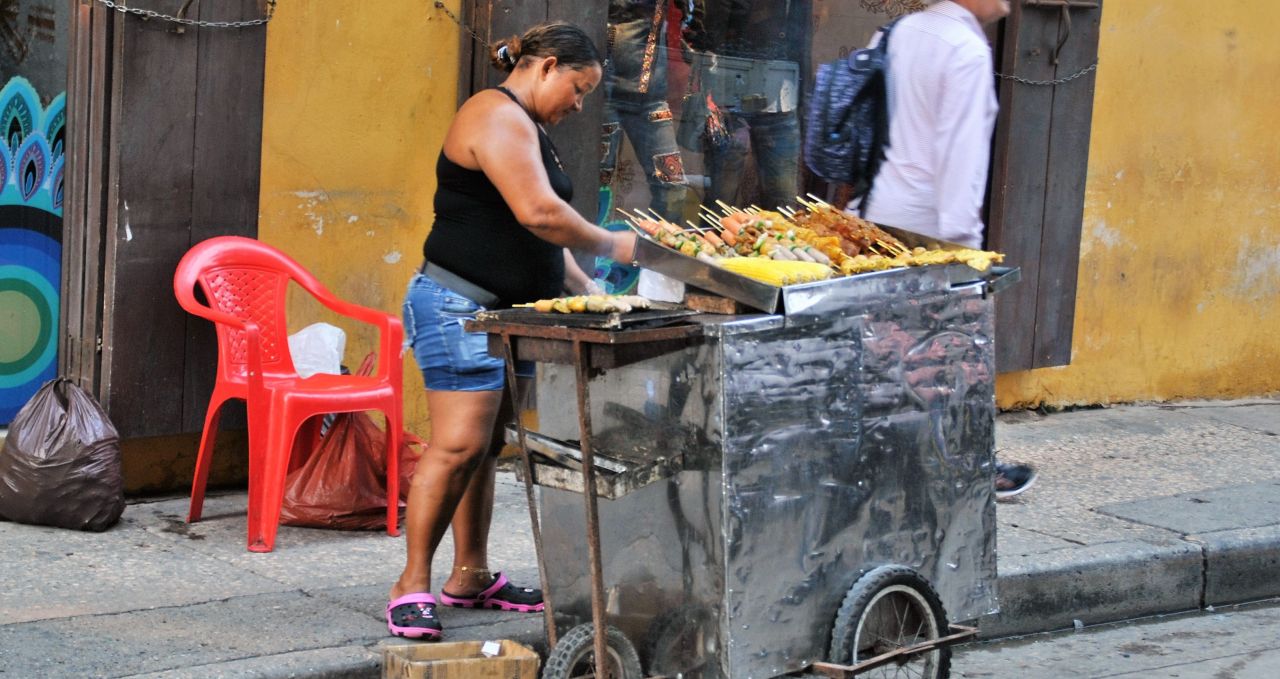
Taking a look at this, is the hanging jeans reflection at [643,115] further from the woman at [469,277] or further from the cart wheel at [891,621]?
the cart wheel at [891,621]

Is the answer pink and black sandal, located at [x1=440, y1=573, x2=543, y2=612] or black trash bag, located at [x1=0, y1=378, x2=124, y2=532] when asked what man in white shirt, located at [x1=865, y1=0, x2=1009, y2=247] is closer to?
pink and black sandal, located at [x1=440, y1=573, x2=543, y2=612]

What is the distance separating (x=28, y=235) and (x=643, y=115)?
2551mm

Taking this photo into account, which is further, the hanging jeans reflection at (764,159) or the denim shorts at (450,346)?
the hanging jeans reflection at (764,159)

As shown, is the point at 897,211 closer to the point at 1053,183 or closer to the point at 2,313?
the point at 1053,183

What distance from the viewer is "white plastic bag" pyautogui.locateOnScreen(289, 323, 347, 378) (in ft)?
18.3

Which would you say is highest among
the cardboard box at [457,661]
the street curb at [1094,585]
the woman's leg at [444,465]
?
the woman's leg at [444,465]

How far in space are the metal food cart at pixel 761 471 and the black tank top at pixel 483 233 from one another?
370mm

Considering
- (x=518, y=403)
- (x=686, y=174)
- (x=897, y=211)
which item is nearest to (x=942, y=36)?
(x=897, y=211)

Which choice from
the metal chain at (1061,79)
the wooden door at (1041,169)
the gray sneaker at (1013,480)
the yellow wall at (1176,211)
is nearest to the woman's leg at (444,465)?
the gray sneaker at (1013,480)

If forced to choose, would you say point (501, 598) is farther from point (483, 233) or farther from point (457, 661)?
point (483, 233)

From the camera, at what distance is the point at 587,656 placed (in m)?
3.92

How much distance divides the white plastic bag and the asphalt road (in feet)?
Result: 7.79

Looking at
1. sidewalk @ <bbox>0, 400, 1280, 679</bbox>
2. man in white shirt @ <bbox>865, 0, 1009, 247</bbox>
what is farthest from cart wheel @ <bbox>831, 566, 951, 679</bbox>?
man in white shirt @ <bbox>865, 0, 1009, 247</bbox>

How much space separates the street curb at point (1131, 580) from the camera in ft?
17.6
